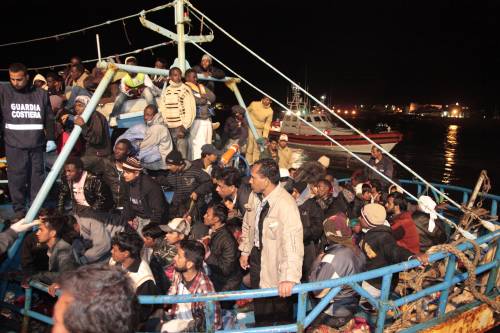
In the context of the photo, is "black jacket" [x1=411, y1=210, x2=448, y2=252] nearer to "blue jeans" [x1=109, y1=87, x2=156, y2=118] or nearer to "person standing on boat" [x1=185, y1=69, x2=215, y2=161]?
"person standing on boat" [x1=185, y1=69, x2=215, y2=161]

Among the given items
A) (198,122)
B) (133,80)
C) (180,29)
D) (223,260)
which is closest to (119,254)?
(223,260)

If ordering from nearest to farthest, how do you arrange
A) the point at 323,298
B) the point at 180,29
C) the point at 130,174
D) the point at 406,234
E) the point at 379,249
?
the point at 323,298, the point at 379,249, the point at 406,234, the point at 130,174, the point at 180,29

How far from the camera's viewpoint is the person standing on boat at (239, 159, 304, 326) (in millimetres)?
3330

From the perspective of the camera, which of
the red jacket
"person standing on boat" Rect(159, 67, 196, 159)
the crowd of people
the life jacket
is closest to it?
the crowd of people

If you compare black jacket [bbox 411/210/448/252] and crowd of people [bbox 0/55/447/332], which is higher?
crowd of people [bbox 0/55/447/332]

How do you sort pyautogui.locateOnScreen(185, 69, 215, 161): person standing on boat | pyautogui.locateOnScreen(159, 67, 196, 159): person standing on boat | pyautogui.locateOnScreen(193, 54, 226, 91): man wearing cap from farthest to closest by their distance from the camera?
pyautogui.locateOnScreen(193, 54, 226, 91): man wearing cap < pyautogui.locateOnScreen(185, 69, 215, 161): person standing on boat < pyautogui.locateOnScreen(159, 67, 196, 159): person standing on boat

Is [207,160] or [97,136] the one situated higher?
[97,136]

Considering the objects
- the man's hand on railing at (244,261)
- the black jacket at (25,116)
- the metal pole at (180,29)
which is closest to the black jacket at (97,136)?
the black jacket at (25,116)

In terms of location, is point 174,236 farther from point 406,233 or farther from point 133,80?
point 133,80

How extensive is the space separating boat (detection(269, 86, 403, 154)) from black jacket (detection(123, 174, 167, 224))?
22.6m

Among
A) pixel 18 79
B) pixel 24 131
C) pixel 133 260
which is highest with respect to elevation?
pixel 18 79

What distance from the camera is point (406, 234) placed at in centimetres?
487

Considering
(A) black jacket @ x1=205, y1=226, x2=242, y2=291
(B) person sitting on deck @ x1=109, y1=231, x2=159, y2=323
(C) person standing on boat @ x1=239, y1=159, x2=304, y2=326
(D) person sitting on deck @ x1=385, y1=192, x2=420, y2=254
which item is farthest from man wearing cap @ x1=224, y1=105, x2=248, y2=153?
(B) person sitting on deck @ x1=109, y1=231, x2=159, y2=323

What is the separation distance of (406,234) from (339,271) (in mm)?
1682
